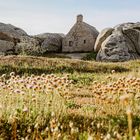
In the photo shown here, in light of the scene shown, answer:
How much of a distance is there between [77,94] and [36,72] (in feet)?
29.3

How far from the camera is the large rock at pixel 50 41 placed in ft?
148

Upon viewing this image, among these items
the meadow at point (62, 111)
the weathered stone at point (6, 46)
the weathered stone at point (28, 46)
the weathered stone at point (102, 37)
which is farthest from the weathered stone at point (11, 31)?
the meadow at point (62, 111)

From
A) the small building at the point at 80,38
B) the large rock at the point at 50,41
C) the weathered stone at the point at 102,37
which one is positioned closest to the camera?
the weathered stone at the point at 102,37

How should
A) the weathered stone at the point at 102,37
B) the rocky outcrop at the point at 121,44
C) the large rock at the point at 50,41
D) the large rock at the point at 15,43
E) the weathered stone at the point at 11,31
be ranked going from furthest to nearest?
the large rock at the point at 50,41 < the weathered stone at the point at 11,31 < the weathered stone at the point at 102,37 < the large rock at the point at 15,43 < the rocky outcrop at the point at 121,44

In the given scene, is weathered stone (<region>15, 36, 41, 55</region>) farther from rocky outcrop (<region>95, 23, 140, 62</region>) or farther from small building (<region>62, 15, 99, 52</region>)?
rocky outcrop (<region>95, 23, 140, 62</region>)

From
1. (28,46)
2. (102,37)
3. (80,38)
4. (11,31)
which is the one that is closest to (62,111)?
(28,46)

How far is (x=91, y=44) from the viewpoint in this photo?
45.5 metres

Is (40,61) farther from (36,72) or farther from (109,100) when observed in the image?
(109,100)

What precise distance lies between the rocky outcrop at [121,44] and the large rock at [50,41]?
4.23m

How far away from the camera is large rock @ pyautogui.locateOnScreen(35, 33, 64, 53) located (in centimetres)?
4497

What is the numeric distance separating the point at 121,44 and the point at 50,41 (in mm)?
7612

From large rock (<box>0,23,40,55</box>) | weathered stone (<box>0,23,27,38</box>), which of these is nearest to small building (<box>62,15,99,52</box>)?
large rock (<box>0,23,40,55</box>)

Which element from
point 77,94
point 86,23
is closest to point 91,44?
point 86,23

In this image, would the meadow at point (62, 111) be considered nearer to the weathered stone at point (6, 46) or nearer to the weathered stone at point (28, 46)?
the weathered stone at point (28, 46)
